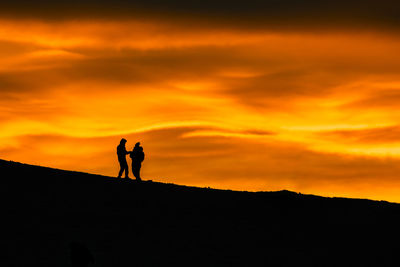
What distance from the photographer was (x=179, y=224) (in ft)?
130

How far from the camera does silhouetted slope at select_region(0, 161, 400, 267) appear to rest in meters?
35.6

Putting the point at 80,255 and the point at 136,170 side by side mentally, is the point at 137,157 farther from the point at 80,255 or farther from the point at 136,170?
the point at 80,255

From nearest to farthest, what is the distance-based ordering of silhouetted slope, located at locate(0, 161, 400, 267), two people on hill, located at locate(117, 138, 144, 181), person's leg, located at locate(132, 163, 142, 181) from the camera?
silhouetted slope, located at locate(0, 161, 400, 267) < two people on hill, located at locate(117, 138, 144, 181) < person's leg, located at locate(132, 163, 142, 181)

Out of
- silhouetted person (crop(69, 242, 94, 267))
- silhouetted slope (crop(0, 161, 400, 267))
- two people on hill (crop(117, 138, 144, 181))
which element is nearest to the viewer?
silhouetted person (crop(69, 242, 94, 267))

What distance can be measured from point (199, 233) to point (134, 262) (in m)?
5.45

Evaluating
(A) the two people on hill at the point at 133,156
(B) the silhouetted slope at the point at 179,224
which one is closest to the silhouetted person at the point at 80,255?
(B) the silhouetted slope at the point at 179,224

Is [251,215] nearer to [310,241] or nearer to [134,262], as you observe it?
[310,241]

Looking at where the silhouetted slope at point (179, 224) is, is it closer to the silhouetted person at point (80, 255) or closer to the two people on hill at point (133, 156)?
the two people on hill at point (133, 156)

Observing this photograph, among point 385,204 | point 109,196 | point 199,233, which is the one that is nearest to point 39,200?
point 109,196

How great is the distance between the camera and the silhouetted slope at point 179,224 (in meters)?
35.6

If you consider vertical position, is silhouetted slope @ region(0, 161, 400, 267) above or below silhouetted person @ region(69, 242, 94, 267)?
above

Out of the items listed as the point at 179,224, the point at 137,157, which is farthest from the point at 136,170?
the point at 179,224

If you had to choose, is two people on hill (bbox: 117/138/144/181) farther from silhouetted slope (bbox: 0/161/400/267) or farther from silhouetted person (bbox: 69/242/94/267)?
silhouetted person (bbox: 69/242/94/267)

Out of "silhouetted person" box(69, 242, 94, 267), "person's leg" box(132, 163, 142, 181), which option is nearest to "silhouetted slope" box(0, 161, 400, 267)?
"person's leg" box(132, 163, 142, 181)
